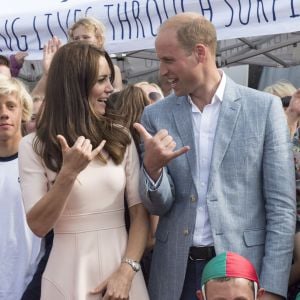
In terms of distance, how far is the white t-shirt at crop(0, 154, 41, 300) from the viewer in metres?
3.29

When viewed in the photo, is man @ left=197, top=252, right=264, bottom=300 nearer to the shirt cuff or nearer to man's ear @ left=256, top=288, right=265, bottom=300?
man's ear @ left=256, top=288, right=265, bottom=300

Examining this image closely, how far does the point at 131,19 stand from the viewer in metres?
4.78

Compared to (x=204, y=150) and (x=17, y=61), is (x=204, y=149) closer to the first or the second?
(x=204, y=150)

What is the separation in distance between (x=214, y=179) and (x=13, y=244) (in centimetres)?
111

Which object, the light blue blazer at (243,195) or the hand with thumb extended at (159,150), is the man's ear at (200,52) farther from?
the hand with thumb extended at (159,150)

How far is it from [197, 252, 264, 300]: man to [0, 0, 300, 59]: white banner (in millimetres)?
2148

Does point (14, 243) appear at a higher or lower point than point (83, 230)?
lower

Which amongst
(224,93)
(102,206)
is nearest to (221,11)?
(224,93)

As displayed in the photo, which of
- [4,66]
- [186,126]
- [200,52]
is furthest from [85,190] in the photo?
[4,66]

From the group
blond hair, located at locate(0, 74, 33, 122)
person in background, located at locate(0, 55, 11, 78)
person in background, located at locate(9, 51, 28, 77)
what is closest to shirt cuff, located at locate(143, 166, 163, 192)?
blond hair, located at locate(0, 74, 33, 122)

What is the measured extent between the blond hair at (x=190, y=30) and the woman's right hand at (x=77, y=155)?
0.57 meters

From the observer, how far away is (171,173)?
286cm

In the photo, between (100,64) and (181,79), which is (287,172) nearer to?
(181,79)

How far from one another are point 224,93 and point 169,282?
30.3 inches
